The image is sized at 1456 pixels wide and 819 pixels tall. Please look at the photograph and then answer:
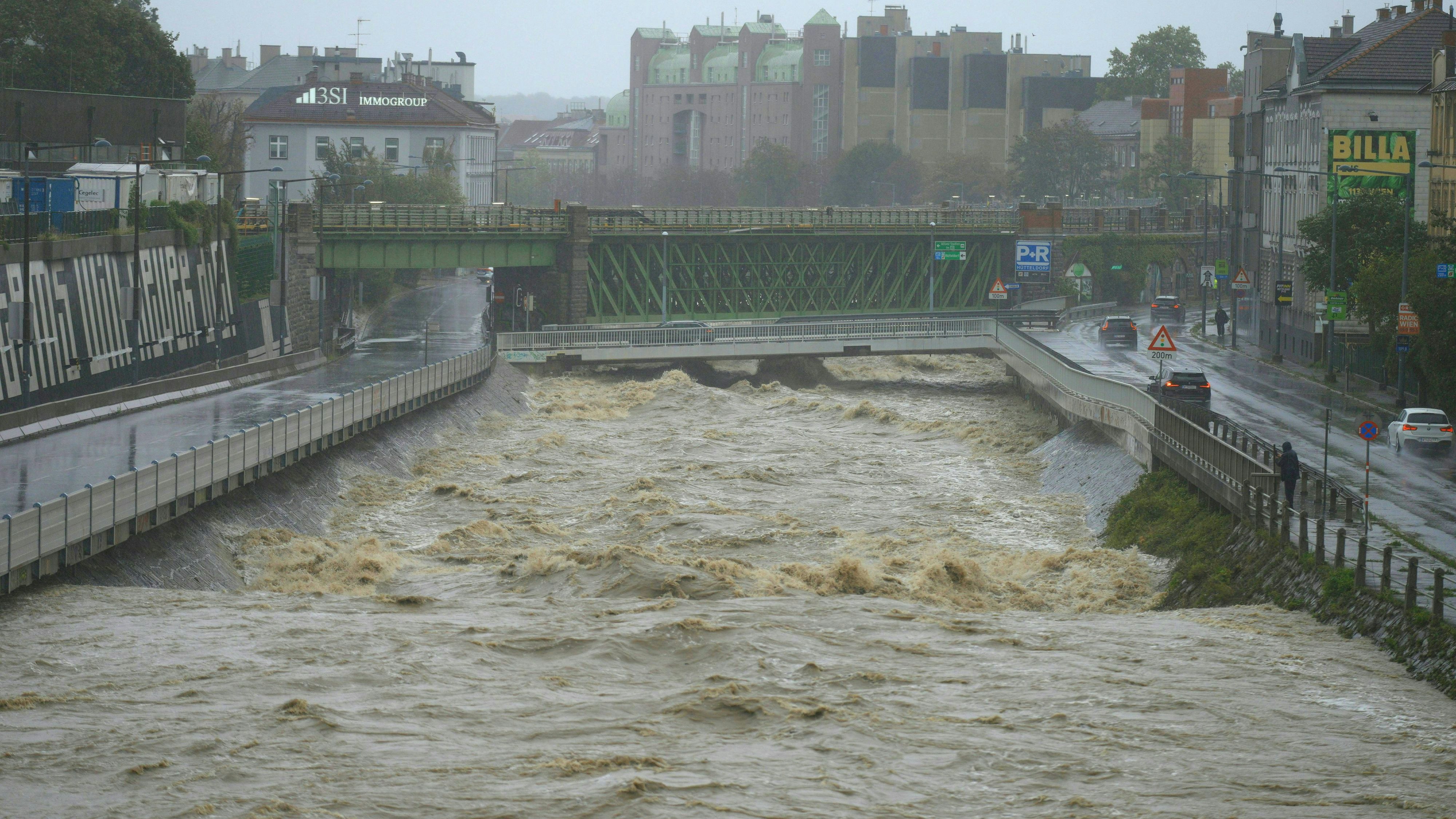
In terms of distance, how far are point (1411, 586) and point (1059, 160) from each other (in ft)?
449

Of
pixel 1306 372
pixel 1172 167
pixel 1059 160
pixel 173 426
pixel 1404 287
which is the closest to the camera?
pixel 173 426

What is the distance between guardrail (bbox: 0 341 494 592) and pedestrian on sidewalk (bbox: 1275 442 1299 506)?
22.6 m

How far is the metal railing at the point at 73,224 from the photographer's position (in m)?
51.0

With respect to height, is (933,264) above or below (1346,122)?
below

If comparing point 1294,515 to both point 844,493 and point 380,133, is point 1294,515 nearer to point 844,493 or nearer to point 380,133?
point 844,493

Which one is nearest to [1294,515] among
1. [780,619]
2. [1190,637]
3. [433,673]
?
[1190,637]

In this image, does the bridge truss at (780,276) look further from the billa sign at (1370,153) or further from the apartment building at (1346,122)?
the billa sign at (1370,153)

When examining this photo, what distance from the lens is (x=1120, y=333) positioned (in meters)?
79.9

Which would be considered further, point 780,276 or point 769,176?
point 769,176

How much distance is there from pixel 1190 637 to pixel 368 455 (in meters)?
26.6

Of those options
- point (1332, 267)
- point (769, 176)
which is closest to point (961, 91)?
point (769, 176)

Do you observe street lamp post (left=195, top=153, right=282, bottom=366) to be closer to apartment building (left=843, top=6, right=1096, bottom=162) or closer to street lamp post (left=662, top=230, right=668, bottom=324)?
street lamp post (left=662, top=230, right=668, bottom=324)

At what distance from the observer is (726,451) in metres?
57.2

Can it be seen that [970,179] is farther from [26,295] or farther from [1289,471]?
[1289,471]
